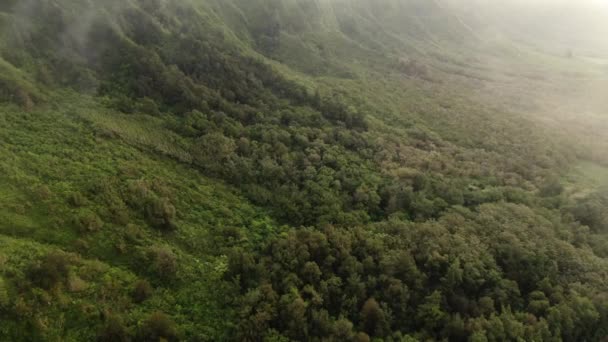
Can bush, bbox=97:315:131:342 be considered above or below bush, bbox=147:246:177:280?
below

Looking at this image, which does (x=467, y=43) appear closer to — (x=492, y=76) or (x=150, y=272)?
(x=492, y=76)

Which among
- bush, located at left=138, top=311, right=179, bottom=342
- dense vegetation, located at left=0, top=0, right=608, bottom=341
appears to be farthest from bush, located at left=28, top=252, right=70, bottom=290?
bush, located at left=138, top=311, right=179, bottom=342

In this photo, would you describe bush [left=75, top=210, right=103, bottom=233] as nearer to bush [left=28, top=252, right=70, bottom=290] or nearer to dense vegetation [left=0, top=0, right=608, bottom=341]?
dense vegetation [left=0, top=0, right=608, bottom=341]

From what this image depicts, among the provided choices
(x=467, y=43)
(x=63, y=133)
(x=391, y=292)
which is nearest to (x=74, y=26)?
(x=63, y=133)

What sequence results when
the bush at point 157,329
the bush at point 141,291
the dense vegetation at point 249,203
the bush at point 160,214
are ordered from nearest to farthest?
the bush at point 157,329, the bush at point 141,291, the dense vegetation at point 249,203, the bush at point 160,214

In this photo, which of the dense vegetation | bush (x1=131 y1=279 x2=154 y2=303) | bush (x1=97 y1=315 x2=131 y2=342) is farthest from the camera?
the dense vegetation

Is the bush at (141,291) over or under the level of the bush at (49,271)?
under

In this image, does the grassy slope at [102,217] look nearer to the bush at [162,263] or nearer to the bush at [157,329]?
the bush at [162,263]

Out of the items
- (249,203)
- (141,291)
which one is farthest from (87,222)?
(249,203)

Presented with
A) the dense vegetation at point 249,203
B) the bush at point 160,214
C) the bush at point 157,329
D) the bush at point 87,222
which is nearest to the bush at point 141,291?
the dense vegetation at point 249,203
